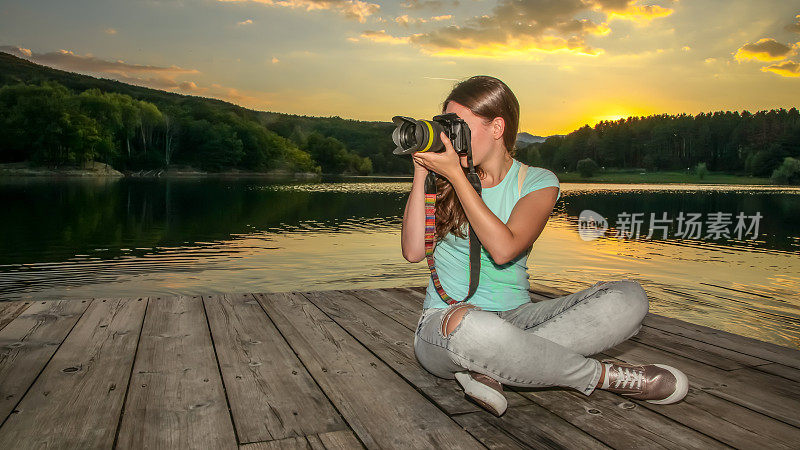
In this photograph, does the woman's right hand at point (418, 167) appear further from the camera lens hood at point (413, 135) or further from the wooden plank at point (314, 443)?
the wooden plank at point (314, 443)

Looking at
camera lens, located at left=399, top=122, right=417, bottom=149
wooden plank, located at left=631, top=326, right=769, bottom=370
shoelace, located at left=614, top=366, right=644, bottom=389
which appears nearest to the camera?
shoelace, located at left=614, top=366, right=644, bottom=389

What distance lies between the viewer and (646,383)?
217 cm

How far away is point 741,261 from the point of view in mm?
12656

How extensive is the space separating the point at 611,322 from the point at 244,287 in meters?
7.30

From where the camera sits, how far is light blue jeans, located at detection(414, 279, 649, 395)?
2027 mm

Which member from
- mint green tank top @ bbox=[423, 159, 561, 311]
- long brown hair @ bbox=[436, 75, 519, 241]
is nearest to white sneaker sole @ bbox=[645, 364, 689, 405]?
mint green tank top @ bbox=[423, 159, 561, 311]

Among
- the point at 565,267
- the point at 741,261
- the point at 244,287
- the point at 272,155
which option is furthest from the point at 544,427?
the point at 272,155

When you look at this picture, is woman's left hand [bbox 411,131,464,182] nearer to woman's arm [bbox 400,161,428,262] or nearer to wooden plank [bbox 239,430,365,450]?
woman's arm [bbox 400,161,428,262]

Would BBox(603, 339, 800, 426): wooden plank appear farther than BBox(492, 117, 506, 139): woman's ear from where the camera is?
No

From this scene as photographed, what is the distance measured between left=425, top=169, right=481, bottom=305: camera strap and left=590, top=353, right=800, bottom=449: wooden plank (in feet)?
2.57

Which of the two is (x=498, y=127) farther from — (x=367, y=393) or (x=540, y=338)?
(x=367, y=393)

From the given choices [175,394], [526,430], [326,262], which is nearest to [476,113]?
[526,430]

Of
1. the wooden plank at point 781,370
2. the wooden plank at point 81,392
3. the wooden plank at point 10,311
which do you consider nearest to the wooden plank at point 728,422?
the wooden plank at point 781,370

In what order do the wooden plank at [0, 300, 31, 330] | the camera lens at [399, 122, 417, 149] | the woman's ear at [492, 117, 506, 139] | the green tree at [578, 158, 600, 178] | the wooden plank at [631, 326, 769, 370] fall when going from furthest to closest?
the green tree at [578, 158, 600, 178]
the wooden plank at [0, 300, 31, 330]
the wooden plank at [631, 326, 769, 370]
the woman's ear at [492, 117, 506, 139]
the camera lens at [399, 122, 417, 149]
